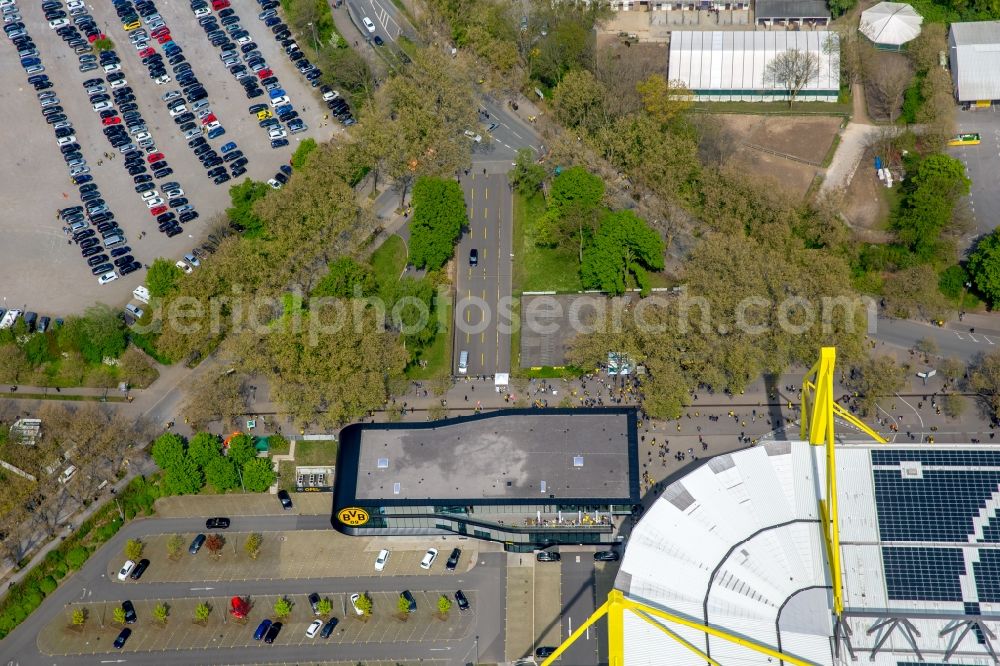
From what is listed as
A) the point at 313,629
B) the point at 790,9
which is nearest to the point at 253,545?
the point at 313,629

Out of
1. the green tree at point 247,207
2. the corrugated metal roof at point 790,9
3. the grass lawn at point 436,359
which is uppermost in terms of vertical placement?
the corrugated metal roof at point 790,9

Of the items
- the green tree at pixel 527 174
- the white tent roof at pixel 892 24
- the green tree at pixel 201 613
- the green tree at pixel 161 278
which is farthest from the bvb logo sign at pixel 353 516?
the white tent roof at pixel 892 24

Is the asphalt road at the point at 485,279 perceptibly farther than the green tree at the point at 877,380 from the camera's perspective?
Yes

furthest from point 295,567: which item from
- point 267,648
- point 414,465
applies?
point 414,465

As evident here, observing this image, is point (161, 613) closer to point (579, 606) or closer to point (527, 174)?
point (579, 606)

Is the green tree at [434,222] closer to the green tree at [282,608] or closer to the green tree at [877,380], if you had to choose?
the green tree at [282,608]

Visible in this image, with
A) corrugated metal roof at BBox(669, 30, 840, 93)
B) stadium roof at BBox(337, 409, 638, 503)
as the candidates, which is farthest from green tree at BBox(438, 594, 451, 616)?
corrugated metal roof at BBox(669, 30, 840, 93)

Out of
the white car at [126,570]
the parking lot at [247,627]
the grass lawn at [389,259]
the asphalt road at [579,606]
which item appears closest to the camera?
the asphalt road at [579,606]

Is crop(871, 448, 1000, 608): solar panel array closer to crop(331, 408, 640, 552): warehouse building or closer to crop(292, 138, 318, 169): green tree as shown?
crop(331, 408, 640, 552): warehouse building
